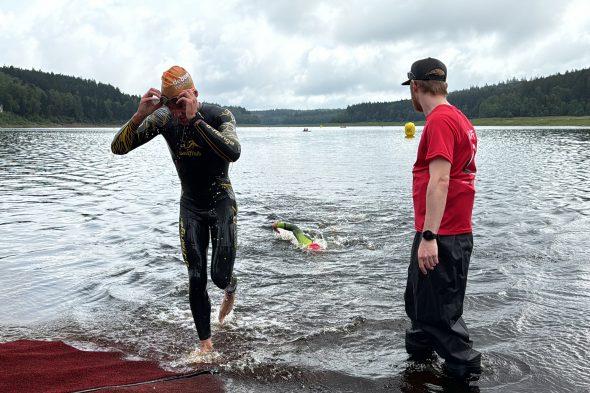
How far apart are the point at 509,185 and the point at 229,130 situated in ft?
64.2

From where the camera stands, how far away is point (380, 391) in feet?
16.5

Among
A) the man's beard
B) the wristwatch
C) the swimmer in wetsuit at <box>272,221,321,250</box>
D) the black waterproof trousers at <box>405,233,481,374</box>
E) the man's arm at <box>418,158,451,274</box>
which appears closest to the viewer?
the man's arm at <box>418,158,451,274</box>

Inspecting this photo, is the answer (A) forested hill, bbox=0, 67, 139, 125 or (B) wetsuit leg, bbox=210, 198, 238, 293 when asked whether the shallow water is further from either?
(A) forested hill, bbox=0, 67, 139, 125

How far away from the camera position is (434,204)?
4.26 metres

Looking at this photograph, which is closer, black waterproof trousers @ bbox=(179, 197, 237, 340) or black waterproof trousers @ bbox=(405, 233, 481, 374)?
black waterproof trousers @ bbox=(405, 233, 481, 374)

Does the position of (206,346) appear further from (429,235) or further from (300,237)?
(300,237)

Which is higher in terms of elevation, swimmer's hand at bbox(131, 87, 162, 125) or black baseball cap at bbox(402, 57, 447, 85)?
black baseball cap at bbox(402, 57, 447, 85)

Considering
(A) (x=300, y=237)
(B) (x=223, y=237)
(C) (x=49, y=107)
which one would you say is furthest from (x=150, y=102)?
(C) (x=49, y=107)

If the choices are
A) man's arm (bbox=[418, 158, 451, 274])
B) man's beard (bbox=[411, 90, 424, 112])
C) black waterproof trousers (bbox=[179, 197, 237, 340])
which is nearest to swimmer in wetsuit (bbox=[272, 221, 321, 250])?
black waterproof trousers (bbox=[179, 197, 237, 340])

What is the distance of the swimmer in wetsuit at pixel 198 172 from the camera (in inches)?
203

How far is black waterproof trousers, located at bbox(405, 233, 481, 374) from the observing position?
445 centimetres

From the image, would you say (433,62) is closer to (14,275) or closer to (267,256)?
(267,256)

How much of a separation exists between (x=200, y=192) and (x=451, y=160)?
8.95ft

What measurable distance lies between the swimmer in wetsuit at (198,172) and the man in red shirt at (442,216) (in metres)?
1.87
